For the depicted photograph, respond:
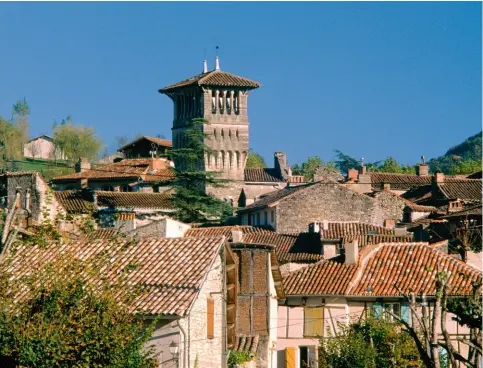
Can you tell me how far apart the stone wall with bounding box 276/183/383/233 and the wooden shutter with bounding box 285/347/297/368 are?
86.8 ft

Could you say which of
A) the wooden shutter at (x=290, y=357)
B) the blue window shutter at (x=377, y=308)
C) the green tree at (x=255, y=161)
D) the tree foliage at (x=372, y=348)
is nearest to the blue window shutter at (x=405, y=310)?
the blue window shutter at (x=377, y=308)

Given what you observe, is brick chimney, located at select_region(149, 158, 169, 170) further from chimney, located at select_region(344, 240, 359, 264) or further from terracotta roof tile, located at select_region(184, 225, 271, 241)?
chimney, located at select_region(344, 240, 359, 264)

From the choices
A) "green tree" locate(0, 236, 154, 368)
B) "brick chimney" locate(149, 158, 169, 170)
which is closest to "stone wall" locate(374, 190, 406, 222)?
"brick chimney" locate(149, 158, 169, 170)

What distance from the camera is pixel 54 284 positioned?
107ft

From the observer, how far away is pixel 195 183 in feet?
326

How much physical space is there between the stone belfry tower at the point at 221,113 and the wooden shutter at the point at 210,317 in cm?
7797

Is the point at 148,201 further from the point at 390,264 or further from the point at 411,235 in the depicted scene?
the point at 390,264

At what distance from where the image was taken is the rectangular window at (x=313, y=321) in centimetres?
5334

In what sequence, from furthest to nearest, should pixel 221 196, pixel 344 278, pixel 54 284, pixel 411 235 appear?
pixel 221 196
pixel 411 235
pixel 344 278
pixel 54 284

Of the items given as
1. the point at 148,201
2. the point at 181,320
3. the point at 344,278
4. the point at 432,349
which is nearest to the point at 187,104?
the point at 148,201

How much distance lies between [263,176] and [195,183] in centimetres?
1678

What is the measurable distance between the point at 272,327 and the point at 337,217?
106 ft

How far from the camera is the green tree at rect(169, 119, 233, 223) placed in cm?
8825

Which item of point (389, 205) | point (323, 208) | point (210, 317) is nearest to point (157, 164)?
point (389, 205)
